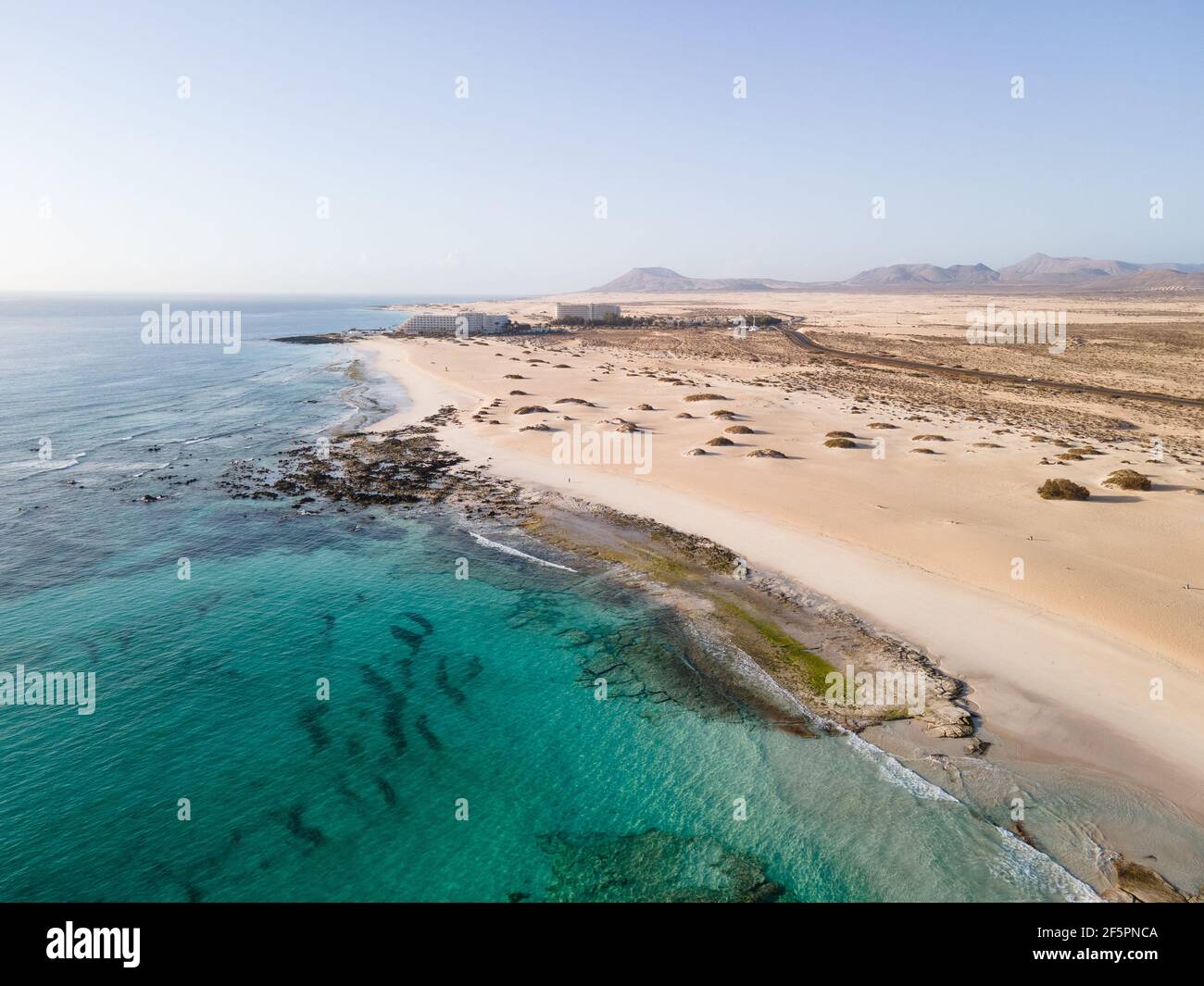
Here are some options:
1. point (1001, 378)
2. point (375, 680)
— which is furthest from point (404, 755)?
point (1001, 378)

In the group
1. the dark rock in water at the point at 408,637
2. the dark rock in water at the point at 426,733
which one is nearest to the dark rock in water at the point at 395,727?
the dark rock in water at the point at 426,733

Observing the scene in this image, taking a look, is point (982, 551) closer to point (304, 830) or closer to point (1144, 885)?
point (1144, 885)

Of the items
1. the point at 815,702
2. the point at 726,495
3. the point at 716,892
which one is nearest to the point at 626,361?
the point at 726,495

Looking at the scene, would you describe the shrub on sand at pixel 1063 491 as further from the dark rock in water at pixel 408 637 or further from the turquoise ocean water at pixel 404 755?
the dark rock in water at pixel 408 637

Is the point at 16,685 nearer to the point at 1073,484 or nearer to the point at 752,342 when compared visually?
the point at 1073,484

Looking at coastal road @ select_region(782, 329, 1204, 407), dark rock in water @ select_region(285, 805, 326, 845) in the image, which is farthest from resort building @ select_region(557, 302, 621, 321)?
dark rock in water @ select_region(285, 805, 326, 845)

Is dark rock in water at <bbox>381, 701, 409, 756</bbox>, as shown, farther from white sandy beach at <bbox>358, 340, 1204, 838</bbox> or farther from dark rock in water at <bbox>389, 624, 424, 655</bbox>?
white sandy beach at <bbox>358, 340, 1204, 838</bbox>
